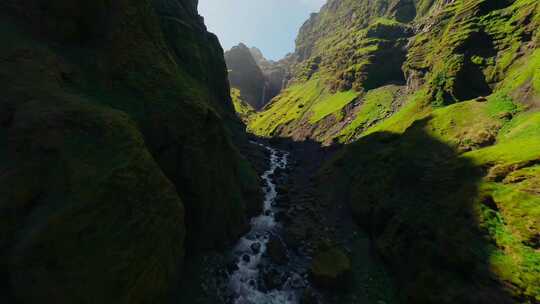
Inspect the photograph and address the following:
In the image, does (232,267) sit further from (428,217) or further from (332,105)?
(332,105)

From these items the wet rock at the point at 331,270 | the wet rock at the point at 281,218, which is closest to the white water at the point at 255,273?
the wet rock at the point at 281,218

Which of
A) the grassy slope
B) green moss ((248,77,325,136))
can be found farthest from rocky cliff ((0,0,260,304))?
green moss ((248,77,325,136))

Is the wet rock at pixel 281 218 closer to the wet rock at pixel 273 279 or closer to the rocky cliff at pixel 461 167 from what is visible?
the rocky cliff at pixel 461 167

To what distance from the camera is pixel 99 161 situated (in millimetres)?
18234

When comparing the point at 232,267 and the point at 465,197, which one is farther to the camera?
the point at 232,267

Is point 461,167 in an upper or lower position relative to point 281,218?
upper

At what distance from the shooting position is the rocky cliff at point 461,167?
840 inches

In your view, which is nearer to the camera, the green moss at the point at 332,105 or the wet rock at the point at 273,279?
the wet rock at the point at 273,279

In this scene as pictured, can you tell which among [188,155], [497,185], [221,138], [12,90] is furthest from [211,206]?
[497,185]

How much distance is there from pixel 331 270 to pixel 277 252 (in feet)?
22.6

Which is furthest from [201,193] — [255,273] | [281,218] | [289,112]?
[289,112]

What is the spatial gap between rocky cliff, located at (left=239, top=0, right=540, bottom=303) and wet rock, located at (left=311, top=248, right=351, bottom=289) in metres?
5.05

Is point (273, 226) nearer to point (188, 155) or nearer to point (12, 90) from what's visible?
point (188, 155)

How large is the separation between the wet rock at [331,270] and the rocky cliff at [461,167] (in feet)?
16.6
